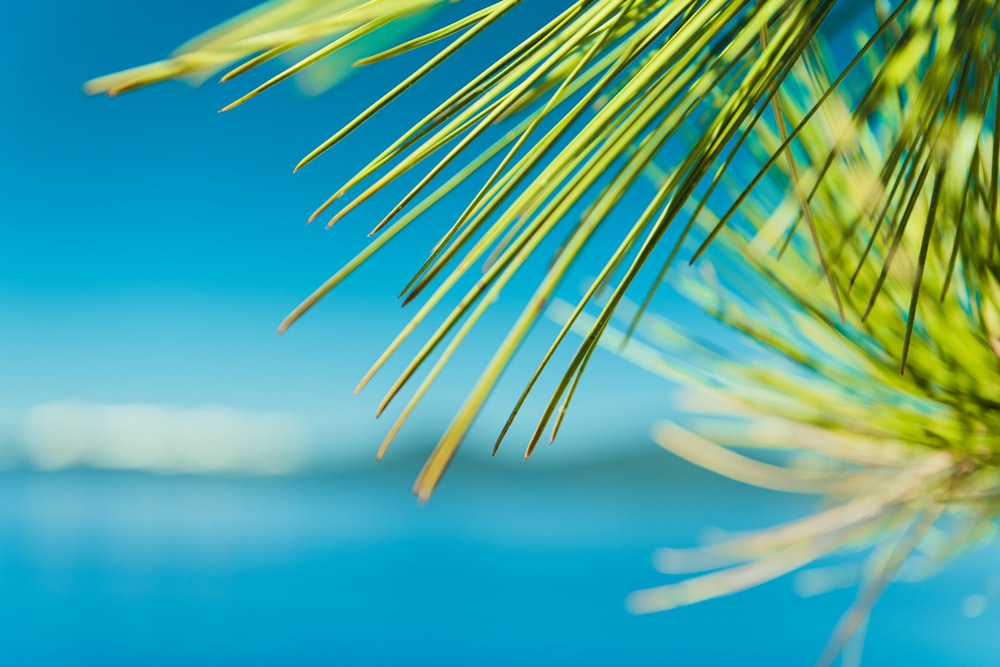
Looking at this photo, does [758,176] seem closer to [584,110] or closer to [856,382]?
[584,110]

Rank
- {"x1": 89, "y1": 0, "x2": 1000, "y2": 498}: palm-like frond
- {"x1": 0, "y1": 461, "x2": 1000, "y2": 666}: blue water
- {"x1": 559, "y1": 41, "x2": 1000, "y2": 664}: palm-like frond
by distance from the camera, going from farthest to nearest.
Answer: {"x1": 0, "y1": 461, "x2": 1000, "y2": 666}: blue water < {"x1": 559, "y1": 41, "x2": 1000, "y2": 664}: palm-like frond < {"x1": 89, "y1": 0, "x2": 1000, "y2": 498}: palm-like frond

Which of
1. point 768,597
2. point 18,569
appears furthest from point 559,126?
point 18,569

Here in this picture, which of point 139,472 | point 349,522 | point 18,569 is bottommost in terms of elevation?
point 18,569

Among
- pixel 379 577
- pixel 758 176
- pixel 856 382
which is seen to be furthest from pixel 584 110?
pixel 379 577

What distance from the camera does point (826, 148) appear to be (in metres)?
0.30

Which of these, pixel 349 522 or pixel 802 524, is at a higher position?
pixel 349 522

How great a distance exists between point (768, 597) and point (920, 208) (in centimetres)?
2058

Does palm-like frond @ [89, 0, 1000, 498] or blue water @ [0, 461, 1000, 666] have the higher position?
blue water @ [0, 461, 1000, 666]

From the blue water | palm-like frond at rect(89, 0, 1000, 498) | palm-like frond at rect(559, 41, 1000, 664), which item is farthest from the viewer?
the blue water

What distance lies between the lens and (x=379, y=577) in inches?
799

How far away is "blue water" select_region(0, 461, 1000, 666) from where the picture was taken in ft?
40.8

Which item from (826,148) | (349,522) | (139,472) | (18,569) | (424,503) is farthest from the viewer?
(139,472)

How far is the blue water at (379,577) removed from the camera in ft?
40.8

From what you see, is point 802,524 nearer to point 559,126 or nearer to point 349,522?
point 559,126
